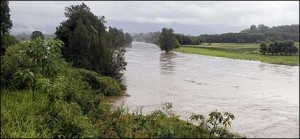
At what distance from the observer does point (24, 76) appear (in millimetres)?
10680

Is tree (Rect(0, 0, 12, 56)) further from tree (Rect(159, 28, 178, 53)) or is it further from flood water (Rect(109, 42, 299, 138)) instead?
tree (Rect(159, 28, 178, 53))

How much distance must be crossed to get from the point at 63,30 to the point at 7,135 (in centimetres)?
2647

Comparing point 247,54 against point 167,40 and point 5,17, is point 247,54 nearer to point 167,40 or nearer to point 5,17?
point 167,40

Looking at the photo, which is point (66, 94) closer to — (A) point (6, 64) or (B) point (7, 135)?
(A) point (6, 64)

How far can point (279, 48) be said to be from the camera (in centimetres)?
6669

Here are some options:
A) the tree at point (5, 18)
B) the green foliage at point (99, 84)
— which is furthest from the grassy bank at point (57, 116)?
the tree at point (5, 18)

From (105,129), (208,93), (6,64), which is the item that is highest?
(6,64)

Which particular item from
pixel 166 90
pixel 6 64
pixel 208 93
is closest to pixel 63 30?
pixel 166 90

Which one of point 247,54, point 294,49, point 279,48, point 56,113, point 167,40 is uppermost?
point 56,113

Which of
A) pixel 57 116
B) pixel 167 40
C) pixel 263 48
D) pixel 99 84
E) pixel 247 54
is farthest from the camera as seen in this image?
pixel 167 40

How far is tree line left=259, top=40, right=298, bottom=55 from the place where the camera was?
6569 centimetres

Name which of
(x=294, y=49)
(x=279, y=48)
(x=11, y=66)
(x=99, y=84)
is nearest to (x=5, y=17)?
(x=99, y=84)

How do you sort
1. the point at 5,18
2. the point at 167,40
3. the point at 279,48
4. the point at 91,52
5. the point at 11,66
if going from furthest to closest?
1. the point at 167,40
2. the point at 279,48
3. the point at 91,52
4. the point at 5,18
5. the point at 11,66

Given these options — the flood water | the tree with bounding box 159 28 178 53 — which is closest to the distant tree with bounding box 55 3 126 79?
the flood water
